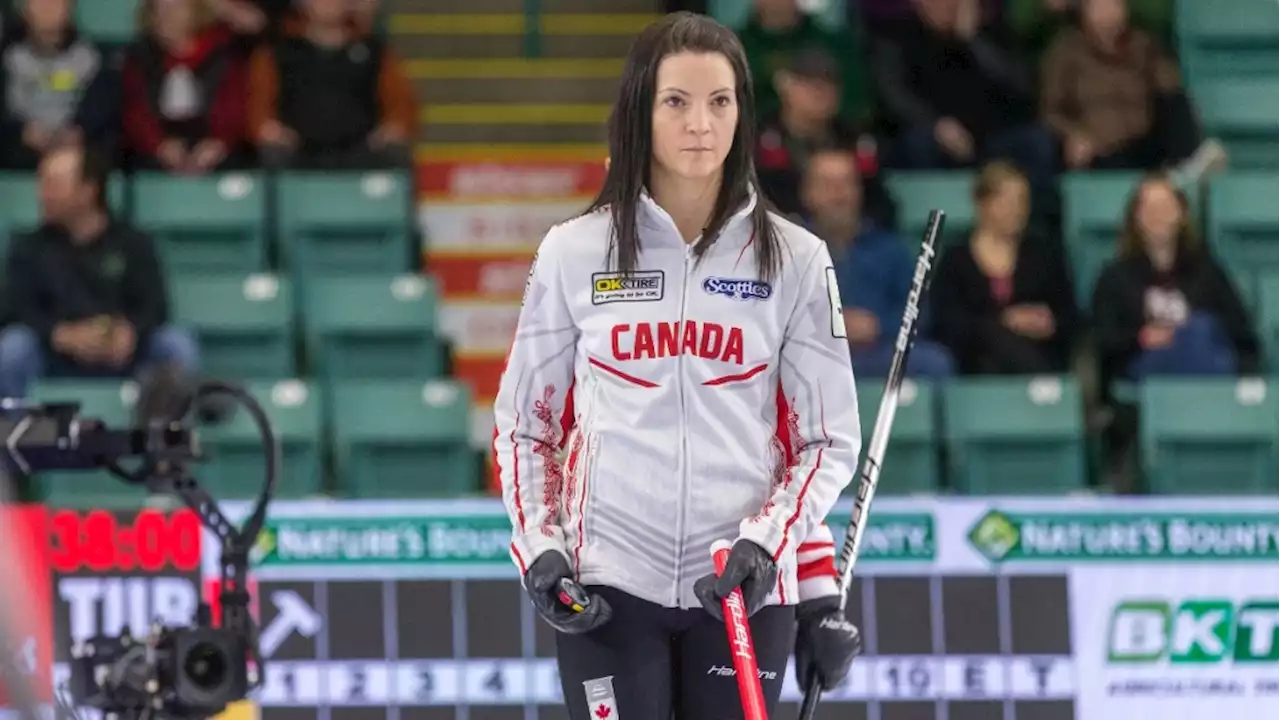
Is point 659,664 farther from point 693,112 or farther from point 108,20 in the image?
point 108,20

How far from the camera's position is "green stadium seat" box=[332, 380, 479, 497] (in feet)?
24.2

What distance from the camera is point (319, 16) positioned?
8969 mm

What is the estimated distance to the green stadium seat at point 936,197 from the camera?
8508 millimetres

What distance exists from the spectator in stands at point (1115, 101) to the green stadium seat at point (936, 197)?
623 millimetres

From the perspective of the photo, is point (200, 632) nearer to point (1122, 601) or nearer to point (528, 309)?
point (528, 309)

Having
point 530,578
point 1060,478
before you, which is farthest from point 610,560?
point 1060,478

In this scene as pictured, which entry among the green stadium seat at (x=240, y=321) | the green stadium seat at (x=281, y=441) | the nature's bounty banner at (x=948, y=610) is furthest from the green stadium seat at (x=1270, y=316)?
the green stadium seat at (x=240, y=321)

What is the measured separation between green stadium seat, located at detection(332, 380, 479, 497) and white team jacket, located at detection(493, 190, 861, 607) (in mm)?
3827

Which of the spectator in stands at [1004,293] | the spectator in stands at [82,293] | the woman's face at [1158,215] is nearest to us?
the spectator in stands at [82,293]

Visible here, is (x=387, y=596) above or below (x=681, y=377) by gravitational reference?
below

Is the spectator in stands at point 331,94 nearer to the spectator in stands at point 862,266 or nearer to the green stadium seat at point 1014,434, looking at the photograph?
the spectator in stands at point 862,266

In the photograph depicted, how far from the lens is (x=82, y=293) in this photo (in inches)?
306

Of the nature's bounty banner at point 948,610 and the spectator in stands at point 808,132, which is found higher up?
the spectator in stands at point 808,132

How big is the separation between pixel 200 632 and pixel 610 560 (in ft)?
2.72
